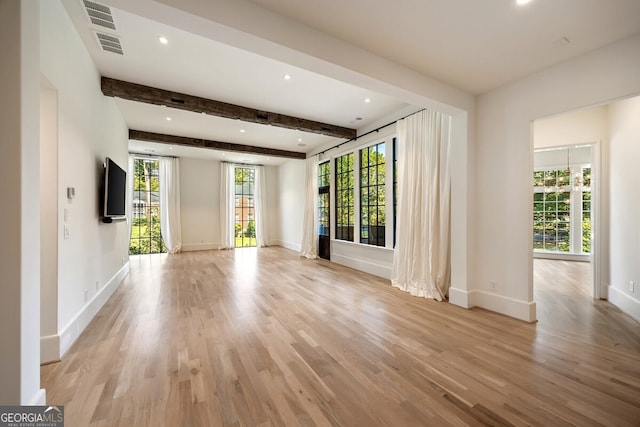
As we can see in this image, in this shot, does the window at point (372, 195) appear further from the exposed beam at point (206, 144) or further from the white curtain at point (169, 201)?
the white curtain at point (169, 201)

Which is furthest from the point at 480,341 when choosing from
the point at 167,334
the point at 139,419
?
the point at 167,334

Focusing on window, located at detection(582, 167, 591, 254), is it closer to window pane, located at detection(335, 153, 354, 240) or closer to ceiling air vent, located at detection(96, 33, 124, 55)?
window pane, located at detection(335, 153, 354, 240)

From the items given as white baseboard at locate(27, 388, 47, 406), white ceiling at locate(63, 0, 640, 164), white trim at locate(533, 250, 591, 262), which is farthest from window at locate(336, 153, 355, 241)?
white trim at locate(533, 250, 591, 262)

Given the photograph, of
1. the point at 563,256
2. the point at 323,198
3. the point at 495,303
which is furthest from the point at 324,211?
the point at 563,256

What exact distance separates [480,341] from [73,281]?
4.18m

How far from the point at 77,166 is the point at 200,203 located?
6.49 meters

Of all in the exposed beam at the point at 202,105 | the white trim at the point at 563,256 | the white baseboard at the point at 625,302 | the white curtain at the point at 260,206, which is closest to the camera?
the white baseboard at the point at 625,302

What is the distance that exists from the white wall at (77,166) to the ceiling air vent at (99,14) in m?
0.21

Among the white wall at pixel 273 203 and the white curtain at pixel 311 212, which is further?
the white wall at pixel 273 203

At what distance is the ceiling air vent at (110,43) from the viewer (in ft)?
8.80

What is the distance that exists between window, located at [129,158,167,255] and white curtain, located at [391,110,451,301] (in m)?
7.90

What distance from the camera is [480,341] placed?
98.7 inches

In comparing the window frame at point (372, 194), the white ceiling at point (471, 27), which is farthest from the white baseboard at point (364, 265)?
the white ceiling at point (471, 27)

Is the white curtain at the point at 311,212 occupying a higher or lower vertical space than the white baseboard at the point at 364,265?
higher
